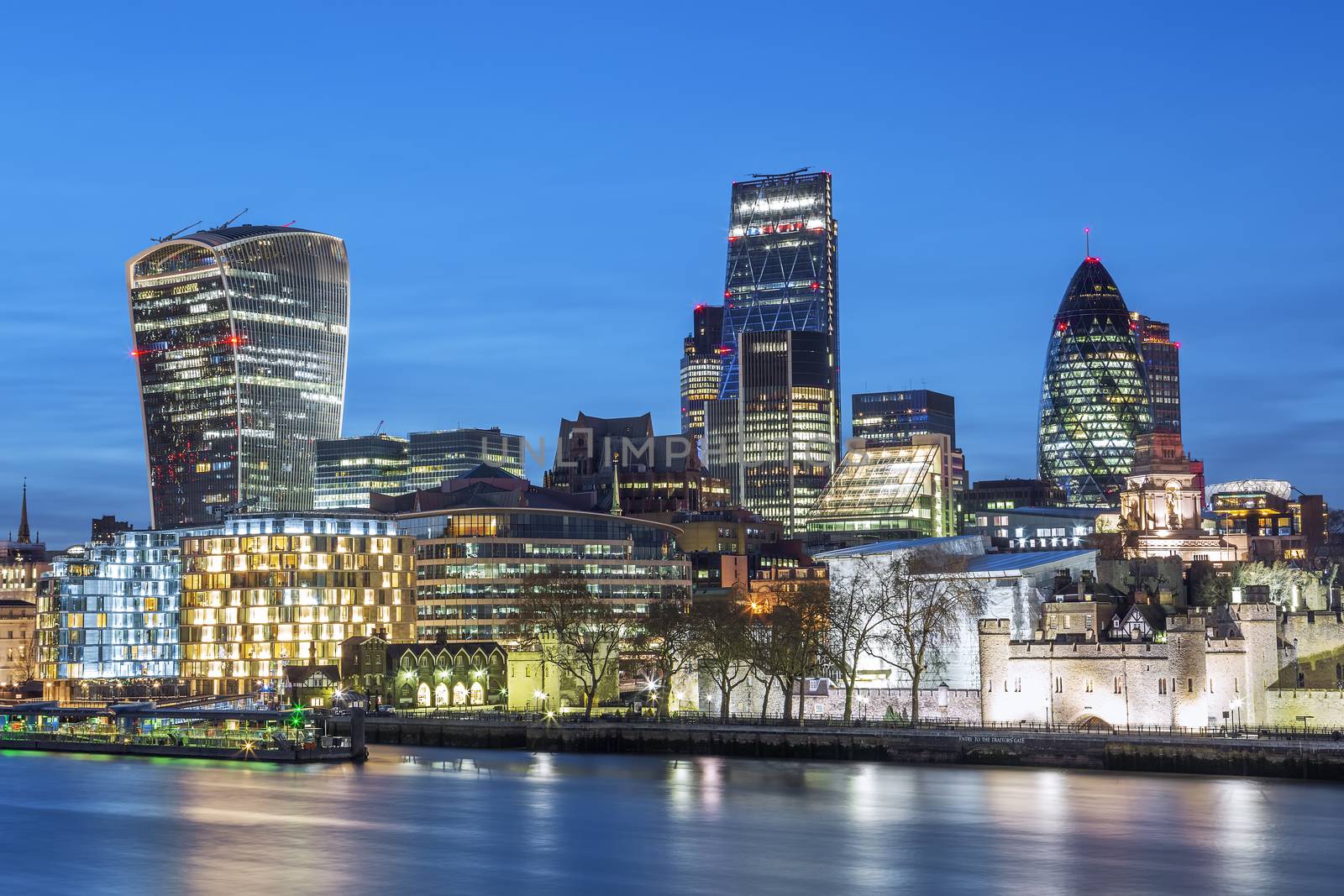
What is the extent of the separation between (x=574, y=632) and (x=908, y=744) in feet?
104

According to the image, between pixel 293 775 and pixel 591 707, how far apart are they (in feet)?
100

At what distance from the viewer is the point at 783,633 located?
10781 centimetres

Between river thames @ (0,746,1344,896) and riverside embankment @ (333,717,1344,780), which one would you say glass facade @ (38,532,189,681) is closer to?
riverside embankment @ (333,717,1344,780)

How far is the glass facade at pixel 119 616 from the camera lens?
515 ft

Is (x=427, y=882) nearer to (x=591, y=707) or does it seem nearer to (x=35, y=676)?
(x=591, y=707)

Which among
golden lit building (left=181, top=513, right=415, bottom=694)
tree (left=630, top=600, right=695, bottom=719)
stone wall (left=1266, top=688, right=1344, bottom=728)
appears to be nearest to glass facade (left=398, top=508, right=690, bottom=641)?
golden lit building (left=181, top=513, right=415, bottom=694)

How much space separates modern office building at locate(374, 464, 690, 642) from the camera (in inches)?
6235

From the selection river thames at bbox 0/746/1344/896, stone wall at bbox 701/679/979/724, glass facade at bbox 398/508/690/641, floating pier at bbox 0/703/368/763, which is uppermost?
glass facade at bbox 398/508/690/641

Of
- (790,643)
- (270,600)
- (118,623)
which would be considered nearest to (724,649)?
(790,643)

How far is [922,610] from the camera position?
103688 millimetres

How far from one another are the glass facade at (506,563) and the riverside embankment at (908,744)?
36166 mm

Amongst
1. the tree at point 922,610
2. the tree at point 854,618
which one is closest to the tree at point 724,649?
the tree at point 854,618

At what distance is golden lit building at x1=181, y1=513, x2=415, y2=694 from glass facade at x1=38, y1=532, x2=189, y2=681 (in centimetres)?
504

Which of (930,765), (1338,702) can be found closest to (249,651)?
(930,765)
